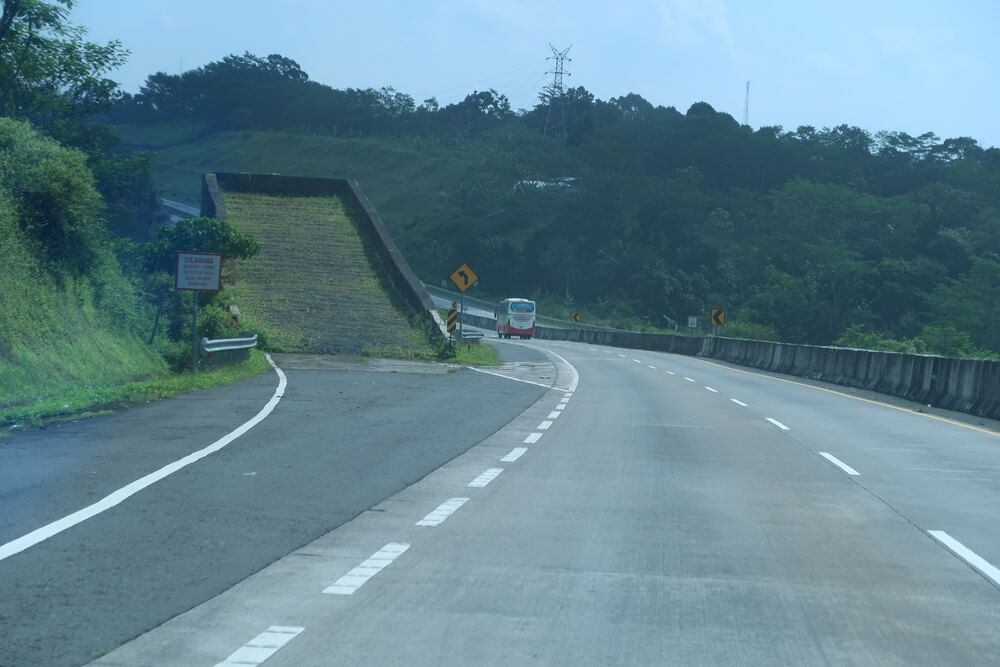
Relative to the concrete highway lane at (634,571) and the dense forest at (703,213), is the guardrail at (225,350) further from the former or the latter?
the dense forest at (703,213)

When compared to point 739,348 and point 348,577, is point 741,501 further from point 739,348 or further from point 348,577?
point 739,348

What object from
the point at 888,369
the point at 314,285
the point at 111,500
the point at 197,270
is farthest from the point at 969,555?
the point at 314,285

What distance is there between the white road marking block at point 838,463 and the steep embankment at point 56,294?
9941 millimetres

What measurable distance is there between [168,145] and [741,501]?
109 metres

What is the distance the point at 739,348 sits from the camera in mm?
47219

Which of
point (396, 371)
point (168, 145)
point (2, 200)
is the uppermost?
point (168, 145)

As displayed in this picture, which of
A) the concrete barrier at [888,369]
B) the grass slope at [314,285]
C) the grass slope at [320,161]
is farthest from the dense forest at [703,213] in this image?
the grass slope at [314,285]

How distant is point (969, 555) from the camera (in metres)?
8.38

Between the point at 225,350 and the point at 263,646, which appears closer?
the point at 263,646

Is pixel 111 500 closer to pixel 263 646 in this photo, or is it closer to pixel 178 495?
pixel 178 495

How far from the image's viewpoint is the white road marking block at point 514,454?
1290cm

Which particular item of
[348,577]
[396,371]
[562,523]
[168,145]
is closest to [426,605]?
[348,577]

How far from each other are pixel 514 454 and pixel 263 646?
26.0 ft

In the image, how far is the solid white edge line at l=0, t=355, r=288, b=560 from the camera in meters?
7.67
